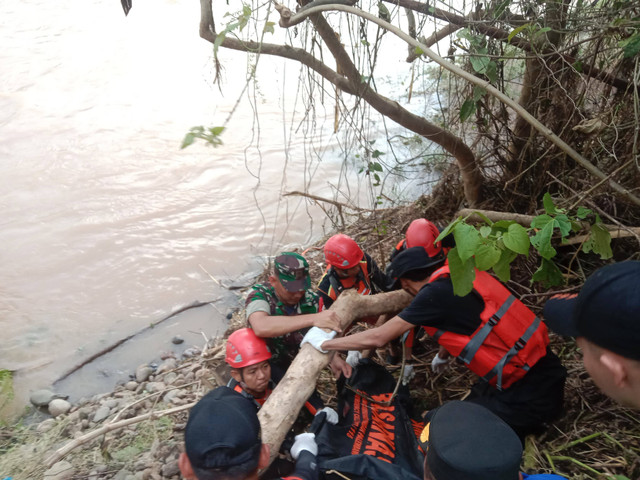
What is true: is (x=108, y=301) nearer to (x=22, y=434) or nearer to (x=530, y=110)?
(x=22, y=434)

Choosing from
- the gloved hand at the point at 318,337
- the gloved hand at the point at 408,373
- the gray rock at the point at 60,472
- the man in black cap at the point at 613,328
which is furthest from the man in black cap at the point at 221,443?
the gray rock at the point at 60,472

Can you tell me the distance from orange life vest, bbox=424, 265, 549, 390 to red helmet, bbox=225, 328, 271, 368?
3.55 ft

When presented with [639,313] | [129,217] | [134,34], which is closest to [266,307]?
[639,313]

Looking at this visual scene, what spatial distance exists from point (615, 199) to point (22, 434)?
5176 millimetres

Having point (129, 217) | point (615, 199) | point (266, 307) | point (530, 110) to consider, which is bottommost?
point (129, 217)

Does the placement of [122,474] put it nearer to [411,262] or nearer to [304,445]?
[304,445]

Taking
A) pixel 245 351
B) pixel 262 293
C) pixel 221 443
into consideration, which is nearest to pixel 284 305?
pixel 262 293

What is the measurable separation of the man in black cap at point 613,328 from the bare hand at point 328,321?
145 cm

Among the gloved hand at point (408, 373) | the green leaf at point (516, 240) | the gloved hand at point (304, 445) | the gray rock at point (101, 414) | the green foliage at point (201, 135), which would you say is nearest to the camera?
the green foliage at point (201, 135)

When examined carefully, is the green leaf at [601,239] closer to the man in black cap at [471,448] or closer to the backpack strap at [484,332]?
the backpack strap at [484,332]

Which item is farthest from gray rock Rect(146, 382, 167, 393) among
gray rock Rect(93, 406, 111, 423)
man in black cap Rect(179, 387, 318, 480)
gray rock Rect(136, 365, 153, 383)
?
man in black cap Rect(179, 387, 318, 480)

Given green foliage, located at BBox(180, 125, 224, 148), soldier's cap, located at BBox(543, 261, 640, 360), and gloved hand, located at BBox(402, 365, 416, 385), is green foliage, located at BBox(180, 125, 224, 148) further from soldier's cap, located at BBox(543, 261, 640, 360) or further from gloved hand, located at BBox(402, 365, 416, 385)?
gloved hand, located at BBox(402, 365, 416, 385)

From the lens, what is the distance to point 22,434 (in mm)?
3994

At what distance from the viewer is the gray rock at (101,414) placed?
404 cm
